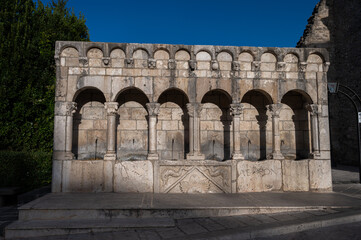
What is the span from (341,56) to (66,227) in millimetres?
19772


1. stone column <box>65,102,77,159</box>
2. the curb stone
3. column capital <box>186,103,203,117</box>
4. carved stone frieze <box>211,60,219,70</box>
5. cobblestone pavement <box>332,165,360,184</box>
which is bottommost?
cobblestone pavement <box>332,165,360,184</box>

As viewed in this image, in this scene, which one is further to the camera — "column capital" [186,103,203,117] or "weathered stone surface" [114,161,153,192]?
"column capital" [186,103,203,117]

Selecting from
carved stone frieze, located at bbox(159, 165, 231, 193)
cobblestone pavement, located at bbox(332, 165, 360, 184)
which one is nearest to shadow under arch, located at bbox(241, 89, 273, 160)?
carved stone frieze, located at bbox(159, 165, 231, 193)

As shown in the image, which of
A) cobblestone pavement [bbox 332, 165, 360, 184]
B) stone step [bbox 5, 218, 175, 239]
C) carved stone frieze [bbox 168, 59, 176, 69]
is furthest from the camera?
cobblestone pavement [bbox 332, 165, 360, 184]

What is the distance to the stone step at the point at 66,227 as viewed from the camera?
456cm

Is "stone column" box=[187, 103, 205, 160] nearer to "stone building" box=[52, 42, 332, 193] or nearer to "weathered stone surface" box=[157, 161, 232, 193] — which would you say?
"stone building" box=[52, 42, 332, 193]

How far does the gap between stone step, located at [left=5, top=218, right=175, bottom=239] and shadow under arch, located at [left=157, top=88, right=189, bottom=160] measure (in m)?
3.18

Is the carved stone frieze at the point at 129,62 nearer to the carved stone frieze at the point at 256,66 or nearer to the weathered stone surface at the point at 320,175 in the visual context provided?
the carved stone frieze at the point at 256,66

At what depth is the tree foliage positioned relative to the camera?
1041cm

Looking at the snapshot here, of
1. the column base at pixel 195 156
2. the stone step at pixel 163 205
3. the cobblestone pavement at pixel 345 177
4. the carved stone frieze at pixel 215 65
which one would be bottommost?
the cobblestone pavement at pixel 345 177

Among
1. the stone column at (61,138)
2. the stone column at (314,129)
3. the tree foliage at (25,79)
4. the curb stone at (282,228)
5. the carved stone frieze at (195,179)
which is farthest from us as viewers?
the tree foliage at (25,79)

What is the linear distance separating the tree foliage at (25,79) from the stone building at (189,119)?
4503mm

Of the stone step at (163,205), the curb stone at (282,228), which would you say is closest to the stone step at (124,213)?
the stone step at (163,205)

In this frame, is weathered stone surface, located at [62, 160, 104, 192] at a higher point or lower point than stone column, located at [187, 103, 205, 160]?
lower
